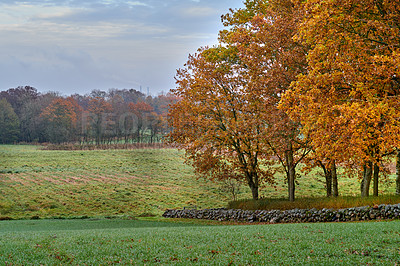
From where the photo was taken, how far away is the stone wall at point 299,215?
1623 centimetres

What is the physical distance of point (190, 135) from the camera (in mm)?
26562

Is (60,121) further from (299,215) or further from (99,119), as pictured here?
(299,215)

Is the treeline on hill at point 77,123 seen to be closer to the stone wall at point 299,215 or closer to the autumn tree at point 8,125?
the autumn tree at point 8,125

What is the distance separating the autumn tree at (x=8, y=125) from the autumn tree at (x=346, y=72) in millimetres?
95431

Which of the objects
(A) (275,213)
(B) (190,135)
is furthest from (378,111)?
(B) (190,135)

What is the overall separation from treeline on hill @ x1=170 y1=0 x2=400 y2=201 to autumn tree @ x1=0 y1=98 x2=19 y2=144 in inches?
3256

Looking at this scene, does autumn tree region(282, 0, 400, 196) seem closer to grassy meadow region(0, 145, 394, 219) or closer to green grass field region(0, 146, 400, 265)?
green grass field region(0, 146, 400, 265)

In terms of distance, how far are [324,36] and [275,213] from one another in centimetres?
A: 1106

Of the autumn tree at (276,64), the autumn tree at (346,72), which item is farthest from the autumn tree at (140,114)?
the autumn tree at (346,72)

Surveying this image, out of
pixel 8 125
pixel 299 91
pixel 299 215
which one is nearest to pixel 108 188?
pixel 299 215

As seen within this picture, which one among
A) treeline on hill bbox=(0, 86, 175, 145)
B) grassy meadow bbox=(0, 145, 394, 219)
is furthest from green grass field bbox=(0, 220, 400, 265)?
treeline on hill bbox=(0, 86, 175, 145)

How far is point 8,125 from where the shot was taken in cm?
9600

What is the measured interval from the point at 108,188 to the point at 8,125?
2763 inches

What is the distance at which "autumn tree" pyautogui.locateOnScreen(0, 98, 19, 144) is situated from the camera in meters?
94.4
